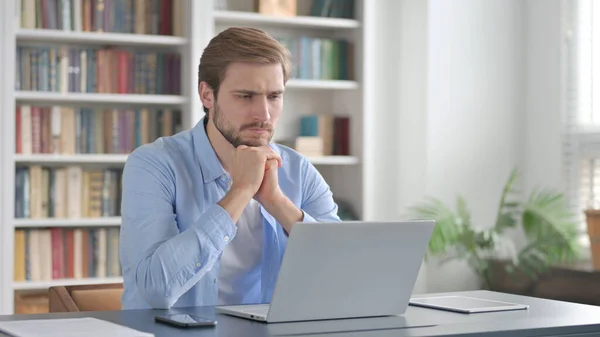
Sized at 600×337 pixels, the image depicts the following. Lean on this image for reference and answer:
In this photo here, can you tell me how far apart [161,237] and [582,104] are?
3.35 meters

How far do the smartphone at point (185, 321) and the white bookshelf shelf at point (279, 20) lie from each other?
2832 mm

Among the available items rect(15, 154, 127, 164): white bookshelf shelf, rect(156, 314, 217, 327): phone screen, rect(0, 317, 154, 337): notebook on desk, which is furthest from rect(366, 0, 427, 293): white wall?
rect(0, 317, 154, 337): notebook on desk

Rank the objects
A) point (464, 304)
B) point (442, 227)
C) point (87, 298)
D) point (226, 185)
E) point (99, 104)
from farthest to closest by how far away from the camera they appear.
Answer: point (442, 227)
point (99, 104)
point (87, 298)
point (226, 185)
point (464, 304)

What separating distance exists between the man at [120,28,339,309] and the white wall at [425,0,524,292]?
262 centimetres

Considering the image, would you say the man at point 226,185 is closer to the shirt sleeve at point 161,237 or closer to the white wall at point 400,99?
the shirt sleeve at point 161,237

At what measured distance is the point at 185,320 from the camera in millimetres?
1729

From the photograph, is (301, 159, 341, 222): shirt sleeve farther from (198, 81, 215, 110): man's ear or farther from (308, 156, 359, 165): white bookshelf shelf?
(308, 156, 359, 165): white bookshelf shelf

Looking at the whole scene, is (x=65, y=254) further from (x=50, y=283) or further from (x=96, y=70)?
(x=96, y=70)

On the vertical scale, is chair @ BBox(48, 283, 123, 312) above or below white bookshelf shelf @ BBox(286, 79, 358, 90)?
below

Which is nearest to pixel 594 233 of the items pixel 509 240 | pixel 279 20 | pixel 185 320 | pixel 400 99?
pixel 509 240

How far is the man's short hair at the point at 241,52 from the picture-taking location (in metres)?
2.33

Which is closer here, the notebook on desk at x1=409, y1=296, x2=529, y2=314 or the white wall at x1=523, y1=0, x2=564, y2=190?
the notebook on desk at x1=409, y1=296, x2=529, y2=314

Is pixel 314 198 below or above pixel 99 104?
below

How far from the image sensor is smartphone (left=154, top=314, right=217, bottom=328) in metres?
1.69
